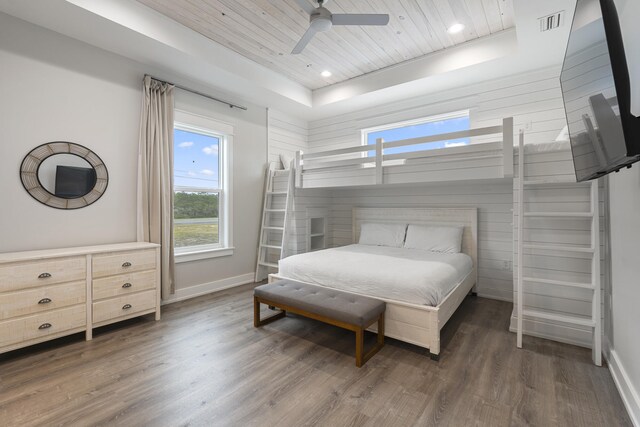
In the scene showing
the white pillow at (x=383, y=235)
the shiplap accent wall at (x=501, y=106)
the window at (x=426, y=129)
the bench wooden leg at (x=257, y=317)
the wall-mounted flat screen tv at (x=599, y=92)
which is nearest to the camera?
the wall-mounted flat screen tv at (x=599, y=92)

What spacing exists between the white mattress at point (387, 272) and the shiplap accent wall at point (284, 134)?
2176mm

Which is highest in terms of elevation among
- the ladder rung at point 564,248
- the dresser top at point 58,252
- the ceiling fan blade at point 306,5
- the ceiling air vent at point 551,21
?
the ceiling air vent at point 551,21

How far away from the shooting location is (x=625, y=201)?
1904mm

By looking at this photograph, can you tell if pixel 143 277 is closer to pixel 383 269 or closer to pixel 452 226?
pixel 383 269

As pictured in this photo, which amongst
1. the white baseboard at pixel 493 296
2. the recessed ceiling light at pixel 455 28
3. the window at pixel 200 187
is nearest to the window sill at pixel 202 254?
the window at pixel 200 187

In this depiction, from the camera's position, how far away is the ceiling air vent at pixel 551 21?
2473 millimetres

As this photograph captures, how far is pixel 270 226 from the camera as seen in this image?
4594 millimetres

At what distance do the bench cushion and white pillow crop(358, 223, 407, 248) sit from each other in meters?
1.75

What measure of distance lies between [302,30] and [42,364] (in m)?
3.75

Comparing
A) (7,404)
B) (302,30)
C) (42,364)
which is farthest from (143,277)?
(302,30)

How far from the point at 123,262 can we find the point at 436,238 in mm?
3519

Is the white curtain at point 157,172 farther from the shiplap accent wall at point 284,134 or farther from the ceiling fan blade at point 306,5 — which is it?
the ceiling fan blade at point 306,5

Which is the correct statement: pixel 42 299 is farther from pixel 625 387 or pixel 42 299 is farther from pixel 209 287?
pixel 625 387

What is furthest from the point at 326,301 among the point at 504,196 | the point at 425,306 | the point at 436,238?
the point at 504,196
